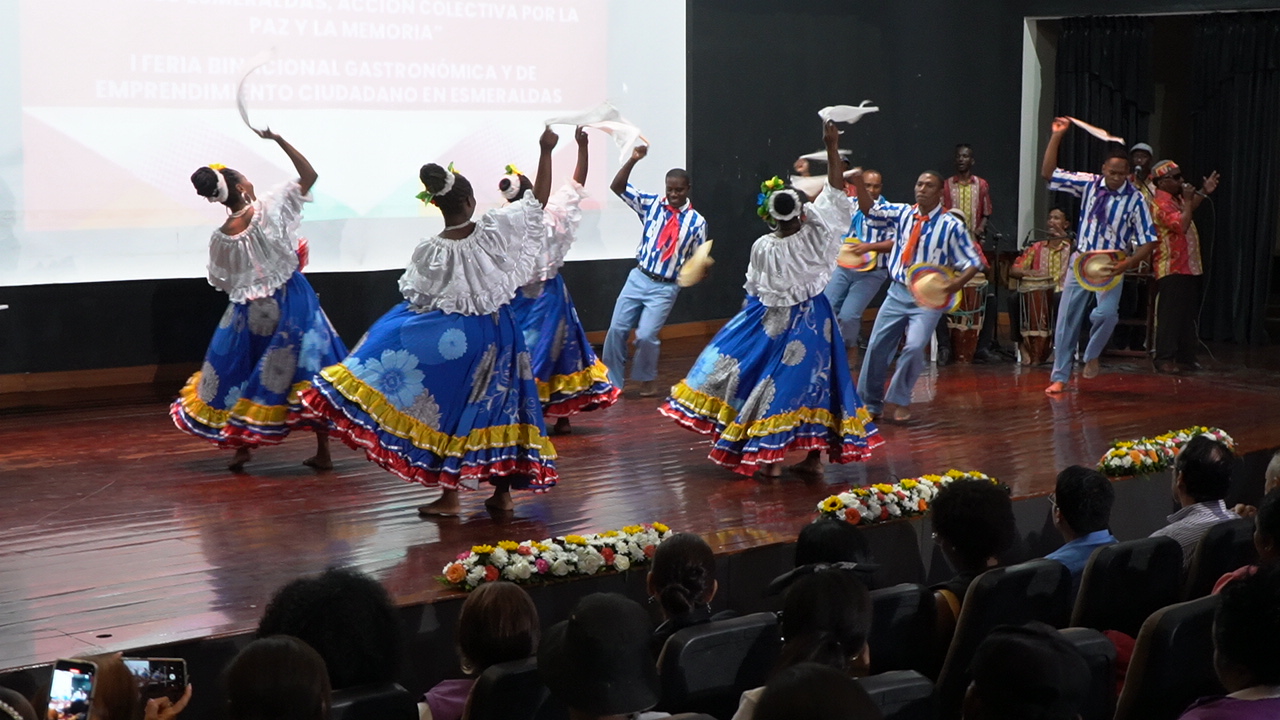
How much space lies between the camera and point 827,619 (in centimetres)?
297

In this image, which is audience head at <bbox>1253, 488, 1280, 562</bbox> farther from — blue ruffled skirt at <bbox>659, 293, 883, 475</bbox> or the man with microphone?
the man with microphone

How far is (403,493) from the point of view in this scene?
242 inches

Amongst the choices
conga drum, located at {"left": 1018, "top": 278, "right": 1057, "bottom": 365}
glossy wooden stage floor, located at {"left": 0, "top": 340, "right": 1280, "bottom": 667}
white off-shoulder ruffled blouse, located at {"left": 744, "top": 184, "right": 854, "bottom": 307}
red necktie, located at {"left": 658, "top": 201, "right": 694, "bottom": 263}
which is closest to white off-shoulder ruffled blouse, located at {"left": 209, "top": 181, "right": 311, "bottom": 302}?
glossy wooden stage floor, located at {"left": 0, "top": 340, "right": 1280, "bottom": 667}

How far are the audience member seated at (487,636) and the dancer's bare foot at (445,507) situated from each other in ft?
8.43

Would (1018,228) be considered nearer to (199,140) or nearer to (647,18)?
(647,18)

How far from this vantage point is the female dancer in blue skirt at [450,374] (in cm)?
542

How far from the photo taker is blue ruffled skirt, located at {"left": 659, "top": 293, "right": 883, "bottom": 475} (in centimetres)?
635

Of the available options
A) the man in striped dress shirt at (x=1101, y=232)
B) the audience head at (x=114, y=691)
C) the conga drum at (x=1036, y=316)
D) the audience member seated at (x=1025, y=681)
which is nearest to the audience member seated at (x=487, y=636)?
the audience head at (x=114, y=691)

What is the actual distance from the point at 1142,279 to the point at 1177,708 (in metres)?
8.69

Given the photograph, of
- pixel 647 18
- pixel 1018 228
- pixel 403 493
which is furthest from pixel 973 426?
pixel 1018 228

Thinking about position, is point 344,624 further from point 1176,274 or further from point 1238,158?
point 1238,158

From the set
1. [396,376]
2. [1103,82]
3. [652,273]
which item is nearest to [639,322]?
[652,273]

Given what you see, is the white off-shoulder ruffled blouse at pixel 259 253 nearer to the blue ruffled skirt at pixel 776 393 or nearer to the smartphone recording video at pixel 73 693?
the blue ruffled skirt at pixel 776 393

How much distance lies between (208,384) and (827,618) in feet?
14.0
